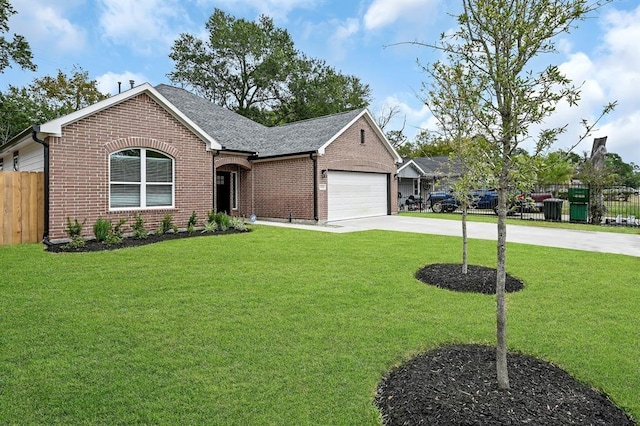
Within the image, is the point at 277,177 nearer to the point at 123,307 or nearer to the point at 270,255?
the point at 270,255

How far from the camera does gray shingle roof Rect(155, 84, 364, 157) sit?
17.3 m

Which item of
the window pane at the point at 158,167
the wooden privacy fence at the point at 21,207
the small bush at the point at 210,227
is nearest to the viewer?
the wooden privacy fence at the point at 21,207

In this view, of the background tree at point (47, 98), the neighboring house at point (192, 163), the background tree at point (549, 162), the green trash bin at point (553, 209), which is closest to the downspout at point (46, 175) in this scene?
the neighboring house at point (192, 163)

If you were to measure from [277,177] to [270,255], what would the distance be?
9315 mm

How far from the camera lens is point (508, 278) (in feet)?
21.3

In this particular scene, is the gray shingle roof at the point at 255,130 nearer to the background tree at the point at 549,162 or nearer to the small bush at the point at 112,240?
the small bush at the point at 112,240

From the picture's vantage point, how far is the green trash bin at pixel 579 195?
1727 centimetres

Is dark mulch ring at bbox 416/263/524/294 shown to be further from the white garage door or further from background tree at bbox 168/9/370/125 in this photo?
background tree at bbox 168/9/370/125

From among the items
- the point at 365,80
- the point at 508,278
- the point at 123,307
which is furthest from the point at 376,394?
the point at 365,80

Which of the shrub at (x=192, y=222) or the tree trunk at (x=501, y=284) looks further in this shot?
the shrub at (x=192, y=222)

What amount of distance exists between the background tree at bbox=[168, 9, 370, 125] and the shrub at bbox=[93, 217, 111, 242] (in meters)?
27.6

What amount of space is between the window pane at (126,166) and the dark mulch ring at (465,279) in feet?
29.5

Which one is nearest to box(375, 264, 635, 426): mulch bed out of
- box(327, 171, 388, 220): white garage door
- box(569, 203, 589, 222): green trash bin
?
box(327, 171, 388, 220): white garage door

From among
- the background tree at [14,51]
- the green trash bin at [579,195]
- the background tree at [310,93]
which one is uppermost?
the background tree at [310,93]
